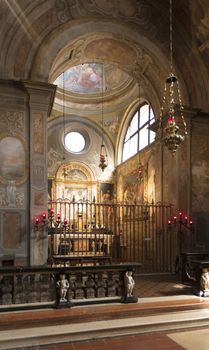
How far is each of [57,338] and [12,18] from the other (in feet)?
32.3

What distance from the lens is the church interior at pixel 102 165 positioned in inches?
262

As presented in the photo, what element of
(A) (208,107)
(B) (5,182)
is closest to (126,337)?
(B) (5,182)

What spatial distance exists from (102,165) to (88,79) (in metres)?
9.93

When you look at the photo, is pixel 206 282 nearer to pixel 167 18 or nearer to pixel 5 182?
pixel 5 182

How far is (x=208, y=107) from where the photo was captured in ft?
42.9

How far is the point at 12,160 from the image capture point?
10.6m

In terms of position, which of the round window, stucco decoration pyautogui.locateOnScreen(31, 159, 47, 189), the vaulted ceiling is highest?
the vaulted ceiling

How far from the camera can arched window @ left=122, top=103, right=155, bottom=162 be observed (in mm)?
17766

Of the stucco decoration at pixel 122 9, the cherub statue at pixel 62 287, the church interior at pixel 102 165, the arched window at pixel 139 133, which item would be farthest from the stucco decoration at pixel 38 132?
the arched window at pixel 139 133

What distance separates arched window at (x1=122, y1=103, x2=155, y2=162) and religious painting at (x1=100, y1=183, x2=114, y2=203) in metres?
2.01

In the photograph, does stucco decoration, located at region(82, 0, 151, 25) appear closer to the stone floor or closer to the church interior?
the church interior

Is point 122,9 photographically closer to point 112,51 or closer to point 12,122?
point 112,51

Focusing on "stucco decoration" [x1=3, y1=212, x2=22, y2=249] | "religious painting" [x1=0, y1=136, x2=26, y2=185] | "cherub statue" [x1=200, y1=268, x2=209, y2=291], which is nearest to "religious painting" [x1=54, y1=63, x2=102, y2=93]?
"religious painting" [x1=0, y1=136, x2=26, y2=185]

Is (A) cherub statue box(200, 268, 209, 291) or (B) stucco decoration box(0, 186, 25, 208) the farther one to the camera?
(B) stucco decoration box(0, 186, 25, 208)
